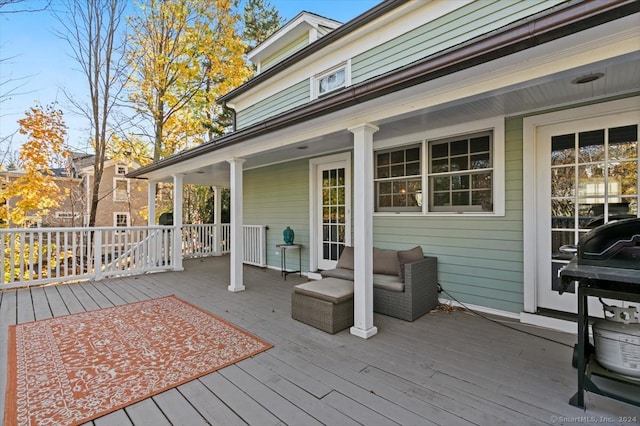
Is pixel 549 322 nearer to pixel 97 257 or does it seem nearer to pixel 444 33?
pixel 444 33

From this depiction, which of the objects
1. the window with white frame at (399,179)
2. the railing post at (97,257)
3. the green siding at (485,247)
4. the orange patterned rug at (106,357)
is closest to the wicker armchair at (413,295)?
the green siding at (485,247)

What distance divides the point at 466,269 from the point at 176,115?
12.9 meters

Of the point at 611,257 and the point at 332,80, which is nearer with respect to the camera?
the point at 611,257

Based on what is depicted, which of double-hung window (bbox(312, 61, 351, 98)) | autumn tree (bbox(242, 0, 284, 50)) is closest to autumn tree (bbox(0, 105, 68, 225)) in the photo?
→ autumn tree (bbox(242, 0, 284, 50))

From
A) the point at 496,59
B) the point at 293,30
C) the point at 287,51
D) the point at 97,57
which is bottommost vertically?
the point at 496,59

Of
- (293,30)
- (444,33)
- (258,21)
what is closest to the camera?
(444,33)

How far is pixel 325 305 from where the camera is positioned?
3287 millimetres

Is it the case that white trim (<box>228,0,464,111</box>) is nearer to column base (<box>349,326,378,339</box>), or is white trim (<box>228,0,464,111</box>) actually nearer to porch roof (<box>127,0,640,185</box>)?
porch roof (<box>127,0,640,185</box>)

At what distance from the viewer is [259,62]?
8.48 metres

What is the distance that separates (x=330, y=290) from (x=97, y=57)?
1101 centimetres

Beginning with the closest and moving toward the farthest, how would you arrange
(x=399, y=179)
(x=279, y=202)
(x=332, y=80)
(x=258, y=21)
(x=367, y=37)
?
(x=399, y=179), (x=367, y=37), (x=332, y=80), (x=279, y=202), (x=258, y=21)

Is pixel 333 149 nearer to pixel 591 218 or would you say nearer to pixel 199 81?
pixel 591 218

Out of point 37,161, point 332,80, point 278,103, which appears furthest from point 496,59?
point 37,161

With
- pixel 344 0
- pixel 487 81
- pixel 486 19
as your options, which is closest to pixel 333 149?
pixel 486 19
